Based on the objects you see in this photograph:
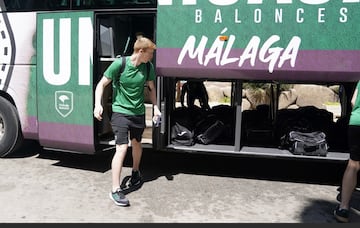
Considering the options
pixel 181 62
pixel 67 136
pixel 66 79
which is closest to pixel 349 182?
pixel 181 62

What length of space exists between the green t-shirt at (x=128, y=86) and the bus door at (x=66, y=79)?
2.77 feet

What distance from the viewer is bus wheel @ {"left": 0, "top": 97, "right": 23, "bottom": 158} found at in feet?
19.4

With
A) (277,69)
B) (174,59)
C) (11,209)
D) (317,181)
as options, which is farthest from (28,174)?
(317,181)

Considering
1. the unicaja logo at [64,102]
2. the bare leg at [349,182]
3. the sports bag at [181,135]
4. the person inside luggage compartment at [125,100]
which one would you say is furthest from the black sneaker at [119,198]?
the bare leg at [349,182]

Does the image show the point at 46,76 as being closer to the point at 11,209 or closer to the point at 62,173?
the point at 62,173

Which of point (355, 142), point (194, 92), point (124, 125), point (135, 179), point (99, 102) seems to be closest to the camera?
point (355, 142)

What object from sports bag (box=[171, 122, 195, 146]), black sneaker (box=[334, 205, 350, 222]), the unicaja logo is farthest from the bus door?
black sneaker (box=[334, 205, 350, 222])

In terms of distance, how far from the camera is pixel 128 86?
448cm

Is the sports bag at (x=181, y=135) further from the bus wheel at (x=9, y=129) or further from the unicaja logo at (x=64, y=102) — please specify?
the bus wheel at (x=9, y=129)

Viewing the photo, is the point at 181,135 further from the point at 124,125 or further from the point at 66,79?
the point at 66,79

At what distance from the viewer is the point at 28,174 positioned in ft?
→ 17.7

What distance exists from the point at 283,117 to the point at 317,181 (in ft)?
3.52

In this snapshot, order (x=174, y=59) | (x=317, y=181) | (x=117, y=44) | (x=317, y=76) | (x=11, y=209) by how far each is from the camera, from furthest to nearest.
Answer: (x=117, y=44) → (x=317, y=181) → (x=174, y=59) → (x=317, y=76) → (x=11, y=209)

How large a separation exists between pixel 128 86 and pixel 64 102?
136 centimetres
